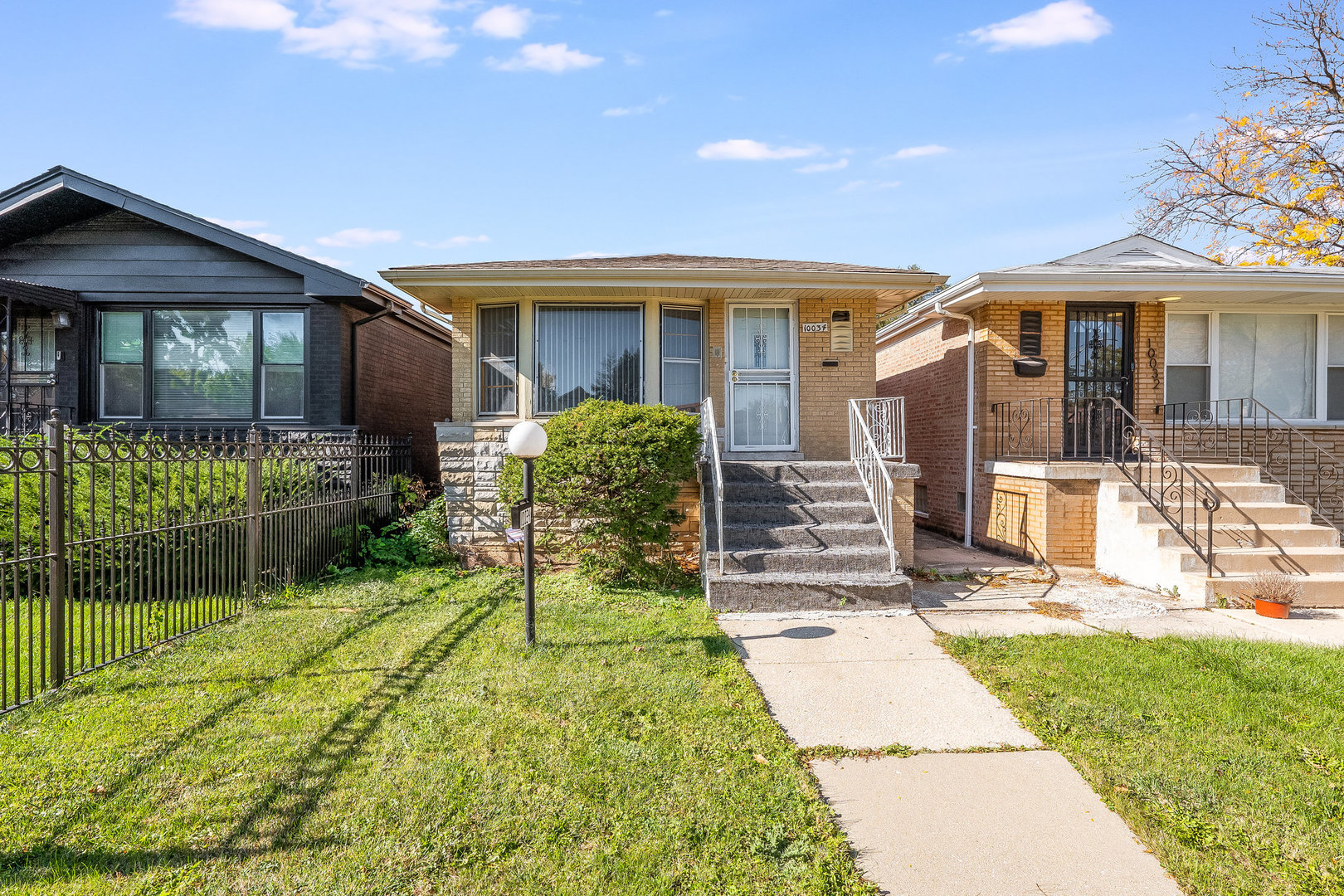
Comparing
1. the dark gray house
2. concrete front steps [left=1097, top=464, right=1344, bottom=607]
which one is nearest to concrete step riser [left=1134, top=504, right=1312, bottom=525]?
concrete front steps [left=1097, top=464, right=1344, bottom=607]

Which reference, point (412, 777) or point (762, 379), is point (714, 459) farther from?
point (412, 777)

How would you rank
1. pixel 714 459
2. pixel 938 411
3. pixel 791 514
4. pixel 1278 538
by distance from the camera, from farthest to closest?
pixel 938 411, pixel 791 514, pixel 1278 538, pixel 714 459

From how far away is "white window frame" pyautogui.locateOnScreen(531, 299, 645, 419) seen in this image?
8602 mm

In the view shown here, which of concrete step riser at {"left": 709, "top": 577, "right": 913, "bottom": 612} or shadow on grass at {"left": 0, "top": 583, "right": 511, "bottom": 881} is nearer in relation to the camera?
shadow on grass at {"left": 0, "top": 583, "right": 511, "bottom": 881}

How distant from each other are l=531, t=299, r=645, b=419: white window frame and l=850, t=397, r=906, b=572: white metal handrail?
2700mm

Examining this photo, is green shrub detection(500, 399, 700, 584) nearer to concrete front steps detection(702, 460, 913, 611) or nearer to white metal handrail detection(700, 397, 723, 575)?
white metal handrail detection(700, 397, 723, 575)

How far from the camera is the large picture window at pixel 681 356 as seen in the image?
886 cm

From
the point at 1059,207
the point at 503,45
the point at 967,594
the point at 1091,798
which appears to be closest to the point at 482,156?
the point at 503,45

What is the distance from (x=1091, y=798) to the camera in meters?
2.98

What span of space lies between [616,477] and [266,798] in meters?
3.94

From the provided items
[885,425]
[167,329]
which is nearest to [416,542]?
[167,329]

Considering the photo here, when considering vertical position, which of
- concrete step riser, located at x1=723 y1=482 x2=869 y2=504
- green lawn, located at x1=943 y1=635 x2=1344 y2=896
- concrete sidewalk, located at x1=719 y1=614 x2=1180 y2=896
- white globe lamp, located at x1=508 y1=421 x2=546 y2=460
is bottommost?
concrete sidewalk, located at x1=719 y1=614 x2=1180 y2=896

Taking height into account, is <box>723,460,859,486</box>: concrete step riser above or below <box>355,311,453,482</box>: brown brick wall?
below

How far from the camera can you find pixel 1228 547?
6.95 m
